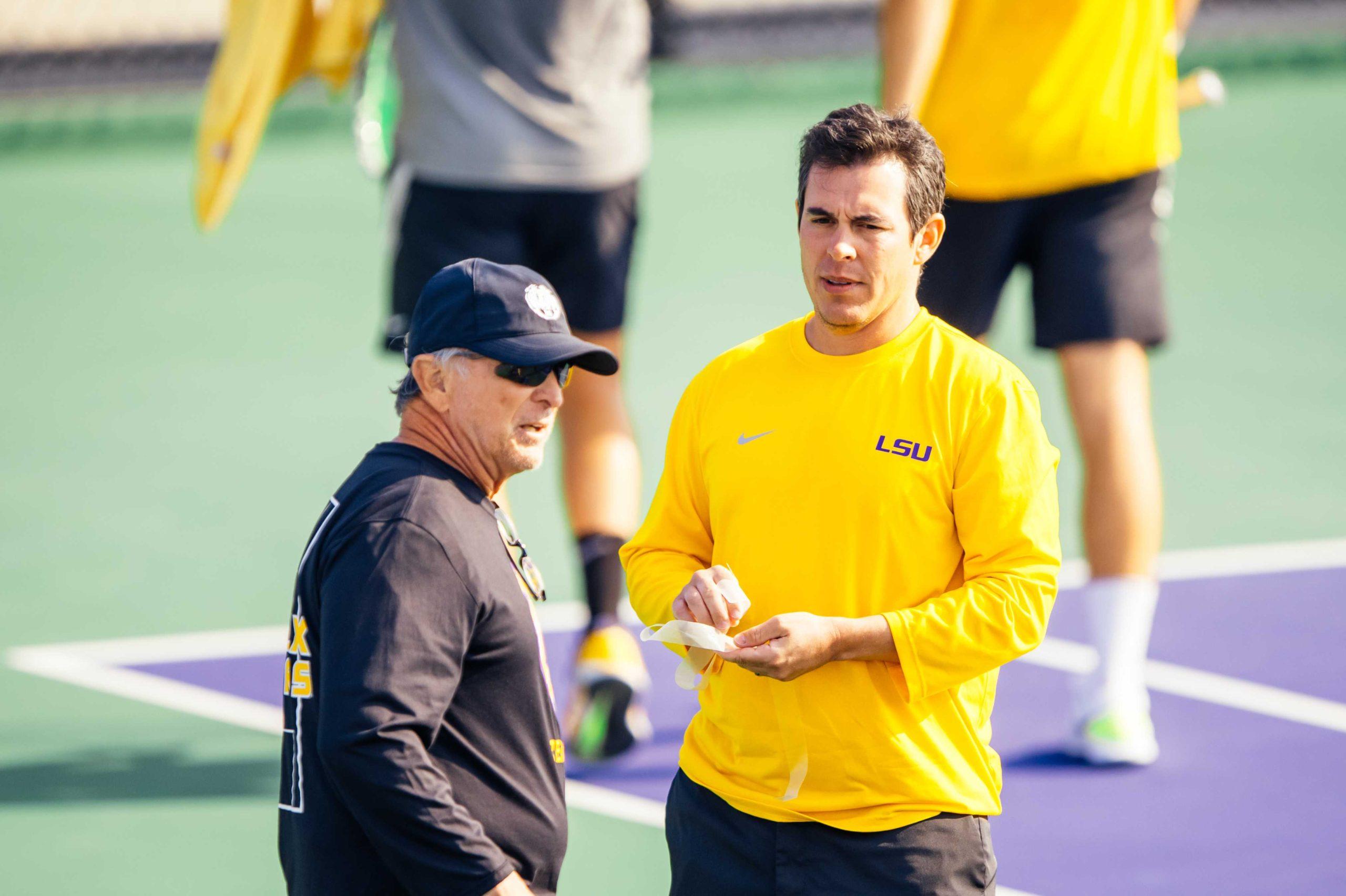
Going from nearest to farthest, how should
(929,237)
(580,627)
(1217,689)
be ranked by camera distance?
1. (929,237)
2. (1217,689)
3. (580,627)

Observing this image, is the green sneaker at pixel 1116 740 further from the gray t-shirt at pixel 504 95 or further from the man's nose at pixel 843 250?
the man's nose at pixel 843 250

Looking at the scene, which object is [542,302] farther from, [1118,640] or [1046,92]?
[1118,640]

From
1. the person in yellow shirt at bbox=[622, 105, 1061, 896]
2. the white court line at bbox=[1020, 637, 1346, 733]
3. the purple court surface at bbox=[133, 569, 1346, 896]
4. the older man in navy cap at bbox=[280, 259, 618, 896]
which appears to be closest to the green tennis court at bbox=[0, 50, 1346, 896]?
the purple court surface at bbox=[133, 569, 1346, 896]

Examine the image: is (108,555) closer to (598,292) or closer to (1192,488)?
(598,292)

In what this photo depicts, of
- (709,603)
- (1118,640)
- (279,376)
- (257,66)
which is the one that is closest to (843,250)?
(709,603)

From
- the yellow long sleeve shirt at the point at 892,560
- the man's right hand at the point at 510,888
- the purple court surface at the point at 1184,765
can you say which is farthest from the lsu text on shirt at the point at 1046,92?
the man's right hand at the point at 510,888

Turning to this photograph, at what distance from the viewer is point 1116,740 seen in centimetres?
500

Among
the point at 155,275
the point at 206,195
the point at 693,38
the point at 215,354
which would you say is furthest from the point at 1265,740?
the point at 693,38

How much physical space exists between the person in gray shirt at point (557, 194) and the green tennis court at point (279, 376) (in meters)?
0.72

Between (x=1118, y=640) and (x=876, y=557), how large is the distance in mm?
2254

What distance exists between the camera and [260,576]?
670 cm

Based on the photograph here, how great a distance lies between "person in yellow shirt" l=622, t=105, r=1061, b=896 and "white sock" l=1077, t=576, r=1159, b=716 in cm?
200

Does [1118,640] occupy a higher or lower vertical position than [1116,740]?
higher

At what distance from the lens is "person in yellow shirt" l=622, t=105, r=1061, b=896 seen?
9.57 ft
